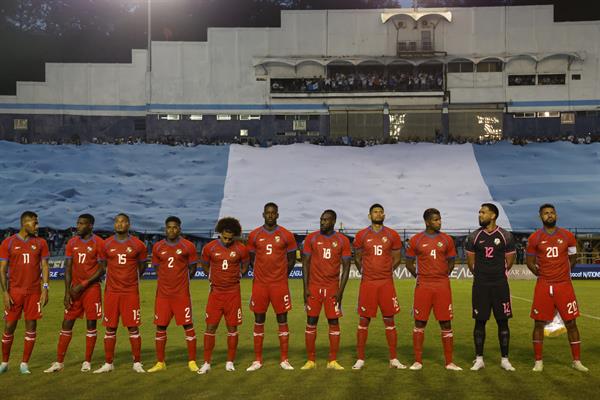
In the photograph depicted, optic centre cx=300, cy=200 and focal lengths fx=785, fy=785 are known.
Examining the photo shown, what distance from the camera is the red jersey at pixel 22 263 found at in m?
13.3

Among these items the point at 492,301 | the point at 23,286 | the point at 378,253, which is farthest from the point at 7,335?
the point at 492,301

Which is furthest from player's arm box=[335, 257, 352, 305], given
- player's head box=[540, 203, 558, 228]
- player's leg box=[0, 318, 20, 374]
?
player's leg box=[0, 318, 20, 374]

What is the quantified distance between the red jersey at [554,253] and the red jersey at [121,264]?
269 inches

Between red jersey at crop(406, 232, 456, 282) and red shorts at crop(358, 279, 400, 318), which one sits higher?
red jersey at crop(406, 232, 456, 282)

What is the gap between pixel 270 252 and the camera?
13.5 m

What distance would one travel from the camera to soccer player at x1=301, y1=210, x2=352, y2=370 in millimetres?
13398

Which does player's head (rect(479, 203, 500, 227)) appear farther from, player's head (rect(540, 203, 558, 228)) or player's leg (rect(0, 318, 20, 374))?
player's leg (rect(0, 318, 20, 374))

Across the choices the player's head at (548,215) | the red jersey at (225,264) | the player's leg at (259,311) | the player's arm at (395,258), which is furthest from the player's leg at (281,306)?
the player's head at (548,215)

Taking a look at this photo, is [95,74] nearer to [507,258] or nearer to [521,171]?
[521,171]

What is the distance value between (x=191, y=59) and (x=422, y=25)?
63.3 ft

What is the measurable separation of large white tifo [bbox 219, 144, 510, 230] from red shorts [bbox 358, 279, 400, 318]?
1129 inches

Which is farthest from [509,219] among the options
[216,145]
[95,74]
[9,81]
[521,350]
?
[9,81]

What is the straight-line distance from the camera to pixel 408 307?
2478 cm

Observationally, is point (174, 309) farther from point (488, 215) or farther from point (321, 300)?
point (488, 215)
